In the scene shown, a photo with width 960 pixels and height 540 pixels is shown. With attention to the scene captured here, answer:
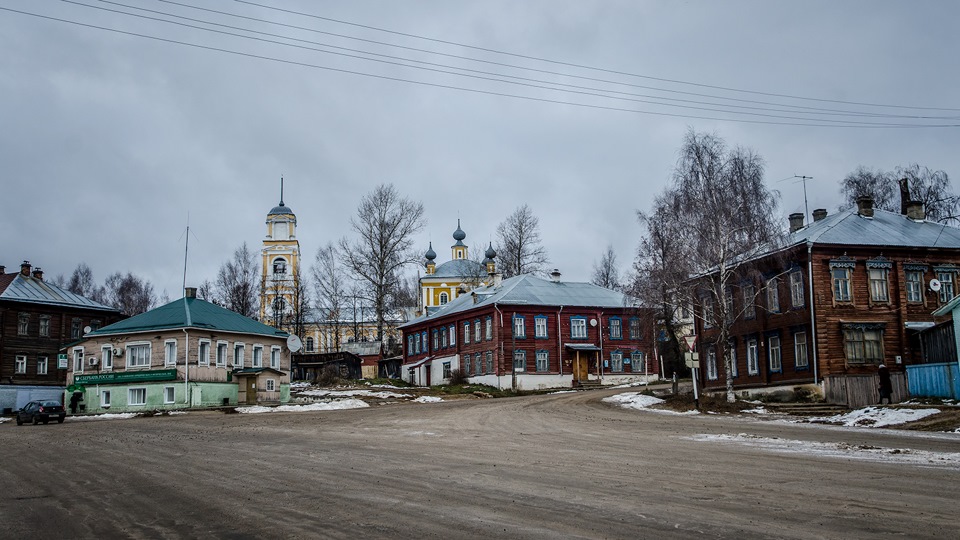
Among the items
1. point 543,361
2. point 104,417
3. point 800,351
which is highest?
point 800,351

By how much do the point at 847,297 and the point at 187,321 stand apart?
34.1 meters

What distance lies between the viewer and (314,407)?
4138 centimetres

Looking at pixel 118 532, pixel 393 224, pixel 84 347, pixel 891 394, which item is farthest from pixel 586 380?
pixel 118 532

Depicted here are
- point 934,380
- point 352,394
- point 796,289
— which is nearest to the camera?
point 934,380

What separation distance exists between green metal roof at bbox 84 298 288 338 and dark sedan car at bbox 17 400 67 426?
756 centimetres

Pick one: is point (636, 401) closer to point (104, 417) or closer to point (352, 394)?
point (352, 394)

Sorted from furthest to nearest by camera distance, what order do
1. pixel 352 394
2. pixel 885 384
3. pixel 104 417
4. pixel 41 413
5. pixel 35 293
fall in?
1. pixel 35 293
2. pixel 352 394
3. pixel 104 417
4. pixel 41 413
5. pixel 885 384

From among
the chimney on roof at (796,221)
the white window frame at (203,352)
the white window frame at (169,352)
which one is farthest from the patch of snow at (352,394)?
the chimney on roof at (796,221)

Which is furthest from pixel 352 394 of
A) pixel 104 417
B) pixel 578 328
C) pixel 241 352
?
pixel 578 328

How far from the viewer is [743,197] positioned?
36125 mm

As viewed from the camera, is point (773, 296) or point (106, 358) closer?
point (773, 296)

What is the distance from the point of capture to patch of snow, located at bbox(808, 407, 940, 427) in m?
24.7

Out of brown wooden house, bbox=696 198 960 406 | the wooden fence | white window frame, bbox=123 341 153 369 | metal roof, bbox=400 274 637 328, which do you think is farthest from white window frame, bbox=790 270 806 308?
white window frame, bbox=123 341 153 369

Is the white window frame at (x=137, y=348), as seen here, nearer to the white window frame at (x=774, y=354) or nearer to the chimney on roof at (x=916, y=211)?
the white window frame at (x=774, y=354)
